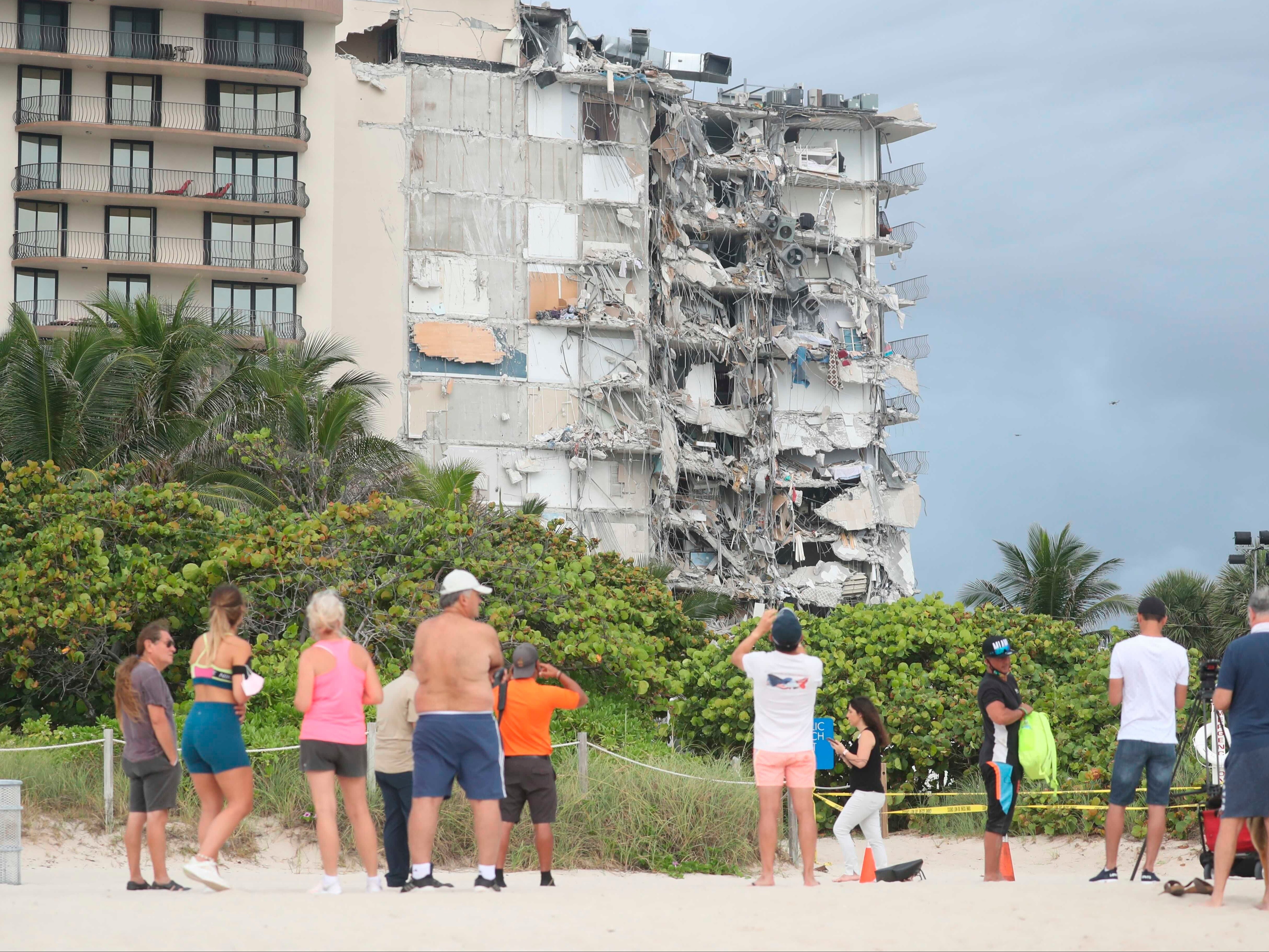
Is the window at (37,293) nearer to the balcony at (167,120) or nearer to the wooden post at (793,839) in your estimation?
the balcony at (167,120)

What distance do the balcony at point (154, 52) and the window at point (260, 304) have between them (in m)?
5.86

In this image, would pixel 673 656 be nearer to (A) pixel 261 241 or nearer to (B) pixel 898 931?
(B) pixel 898 931

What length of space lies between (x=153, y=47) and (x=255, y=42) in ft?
9.15

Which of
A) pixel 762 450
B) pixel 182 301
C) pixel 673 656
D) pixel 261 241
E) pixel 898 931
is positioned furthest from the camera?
pixel 762 450

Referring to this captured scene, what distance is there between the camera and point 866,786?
35.5 feet

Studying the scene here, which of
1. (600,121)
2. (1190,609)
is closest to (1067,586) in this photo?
(1190,609)

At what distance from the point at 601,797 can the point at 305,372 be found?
17.1 metres

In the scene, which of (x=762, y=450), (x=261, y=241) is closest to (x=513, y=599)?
(x=261, y=241)

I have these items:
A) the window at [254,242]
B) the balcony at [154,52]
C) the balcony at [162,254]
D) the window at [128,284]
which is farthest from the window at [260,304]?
the balcony at [154,52]

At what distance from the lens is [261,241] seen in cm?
4156

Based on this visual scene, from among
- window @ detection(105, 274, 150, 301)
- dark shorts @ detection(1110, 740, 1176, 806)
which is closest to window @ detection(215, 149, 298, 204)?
window @ detection(105, 274, 150, 301)

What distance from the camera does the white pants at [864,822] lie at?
424 inches

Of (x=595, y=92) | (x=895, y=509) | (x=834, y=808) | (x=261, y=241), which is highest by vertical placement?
(x=595, y=92)

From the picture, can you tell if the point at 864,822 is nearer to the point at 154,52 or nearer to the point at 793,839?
the point at 793,839
